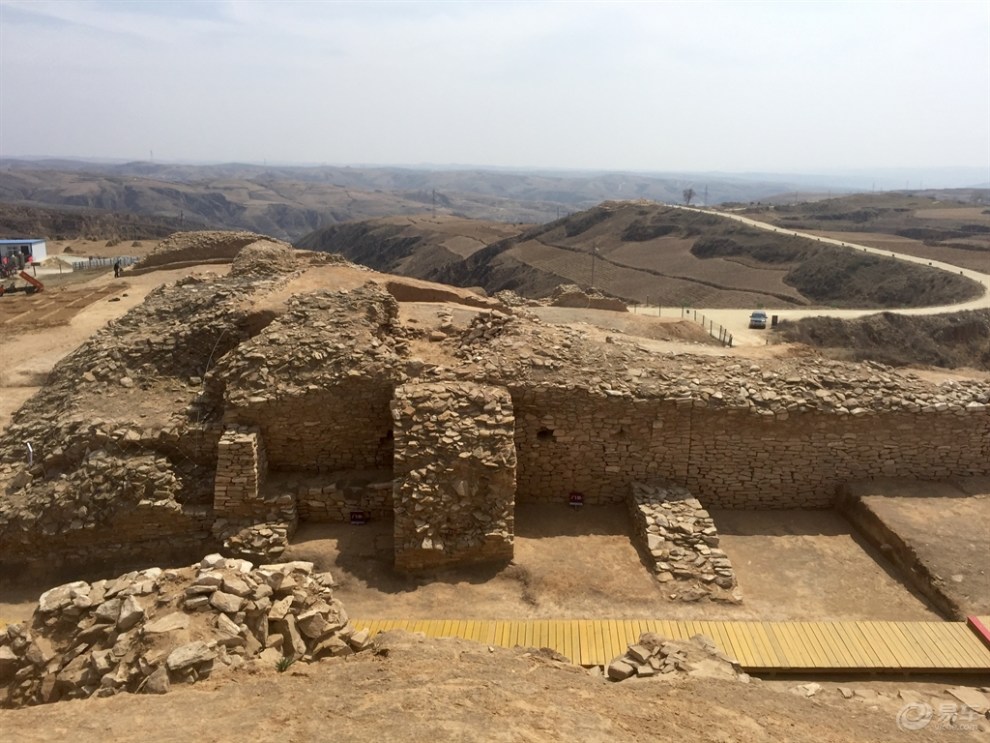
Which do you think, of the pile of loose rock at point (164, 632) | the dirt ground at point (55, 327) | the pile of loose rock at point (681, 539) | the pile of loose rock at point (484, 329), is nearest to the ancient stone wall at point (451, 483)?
the pile of loose rock at point (681, 539)

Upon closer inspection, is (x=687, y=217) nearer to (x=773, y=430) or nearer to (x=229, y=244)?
(x=229, y=244)

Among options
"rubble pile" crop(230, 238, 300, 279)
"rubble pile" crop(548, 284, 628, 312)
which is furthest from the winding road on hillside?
"rubble pile" crop(230, 238, 300, 279)

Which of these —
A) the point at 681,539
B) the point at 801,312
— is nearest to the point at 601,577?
the point at 681,539

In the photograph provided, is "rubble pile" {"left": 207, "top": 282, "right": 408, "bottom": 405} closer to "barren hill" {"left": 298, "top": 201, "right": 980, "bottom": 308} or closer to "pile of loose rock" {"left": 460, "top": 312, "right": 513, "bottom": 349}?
"pile of loose rock" {"left": 460, "top": 312, "right": 513, "bottom": 349}

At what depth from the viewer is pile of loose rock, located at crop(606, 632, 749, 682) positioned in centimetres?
666

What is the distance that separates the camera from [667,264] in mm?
53906

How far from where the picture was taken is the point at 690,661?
22.2ft

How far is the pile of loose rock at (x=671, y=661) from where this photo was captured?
6.66m

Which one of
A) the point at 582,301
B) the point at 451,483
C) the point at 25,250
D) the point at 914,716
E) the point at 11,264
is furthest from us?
the point at 25,250

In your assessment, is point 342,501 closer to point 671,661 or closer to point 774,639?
point 671,661

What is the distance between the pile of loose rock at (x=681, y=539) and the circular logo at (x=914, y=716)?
242 cm

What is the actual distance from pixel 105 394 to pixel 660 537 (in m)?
9.39

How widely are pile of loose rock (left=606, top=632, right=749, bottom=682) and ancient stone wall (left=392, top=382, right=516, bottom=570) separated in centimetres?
275

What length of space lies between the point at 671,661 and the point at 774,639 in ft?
5.63
